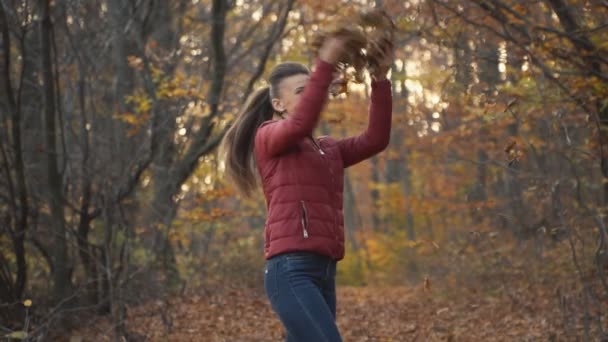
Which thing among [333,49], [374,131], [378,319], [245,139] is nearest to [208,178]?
[378,319]

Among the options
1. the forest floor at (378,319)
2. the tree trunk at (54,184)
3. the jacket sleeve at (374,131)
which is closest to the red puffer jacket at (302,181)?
the jacket sleeve at (374,131)

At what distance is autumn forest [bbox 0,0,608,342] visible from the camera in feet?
22.8

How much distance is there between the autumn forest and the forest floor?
4 cm

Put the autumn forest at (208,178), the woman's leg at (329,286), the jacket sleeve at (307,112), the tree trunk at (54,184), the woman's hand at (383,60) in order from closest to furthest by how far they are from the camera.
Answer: the jacket sleeve at (307,112) < the woman's leg at (329,286) < the woman's hand at (383,60) < the autumn forest at (208,178) < the tree trunk at (54,184)

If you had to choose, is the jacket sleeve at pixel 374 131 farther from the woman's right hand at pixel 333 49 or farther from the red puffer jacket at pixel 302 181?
the woman's right hand at pixel 333 49

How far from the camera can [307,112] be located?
3125mm

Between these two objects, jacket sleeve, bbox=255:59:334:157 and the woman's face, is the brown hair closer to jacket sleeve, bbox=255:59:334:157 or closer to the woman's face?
the woman's face

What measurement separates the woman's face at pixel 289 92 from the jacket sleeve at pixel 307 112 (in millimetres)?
353

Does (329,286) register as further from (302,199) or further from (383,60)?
(383,60)

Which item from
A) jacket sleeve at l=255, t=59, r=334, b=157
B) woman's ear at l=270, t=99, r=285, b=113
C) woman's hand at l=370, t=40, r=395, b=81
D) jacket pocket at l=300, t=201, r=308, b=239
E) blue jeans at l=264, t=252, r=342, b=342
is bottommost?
blue jeans at l=264, t=252, r=342, b=342

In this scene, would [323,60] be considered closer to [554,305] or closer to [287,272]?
[287,272]

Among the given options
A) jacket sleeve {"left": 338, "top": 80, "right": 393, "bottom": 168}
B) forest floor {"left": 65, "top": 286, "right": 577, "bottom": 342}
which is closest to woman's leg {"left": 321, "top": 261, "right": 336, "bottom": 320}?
jacket sleeve {"left": 338, "top": 80, "right": 393, "bottom": 168}

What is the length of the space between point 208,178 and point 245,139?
1075 centimetres

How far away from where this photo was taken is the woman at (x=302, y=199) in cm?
317
